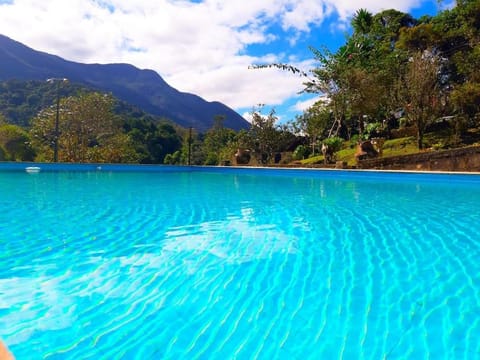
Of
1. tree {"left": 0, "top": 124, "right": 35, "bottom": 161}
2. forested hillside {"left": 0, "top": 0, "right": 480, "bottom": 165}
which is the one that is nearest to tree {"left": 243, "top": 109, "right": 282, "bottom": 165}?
forested hillside {"left": 0, "top": 0, "right": 480, "bottom": 165}

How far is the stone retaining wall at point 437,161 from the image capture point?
1472cm

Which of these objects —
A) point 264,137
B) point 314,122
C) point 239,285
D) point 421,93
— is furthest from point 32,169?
point 421,93

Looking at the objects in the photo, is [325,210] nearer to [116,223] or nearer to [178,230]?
[178,230]

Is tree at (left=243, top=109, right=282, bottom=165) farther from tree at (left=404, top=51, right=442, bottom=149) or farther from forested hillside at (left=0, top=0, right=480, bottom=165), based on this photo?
tree at (left=404, top=51, right=442, bottom=149)

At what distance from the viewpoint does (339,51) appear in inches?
955

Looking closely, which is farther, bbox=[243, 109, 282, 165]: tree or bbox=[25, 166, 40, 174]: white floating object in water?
bbox=[243, 109, 282, 165]: tree

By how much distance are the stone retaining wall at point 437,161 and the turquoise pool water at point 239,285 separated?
368 inches

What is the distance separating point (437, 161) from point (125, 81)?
470 feet

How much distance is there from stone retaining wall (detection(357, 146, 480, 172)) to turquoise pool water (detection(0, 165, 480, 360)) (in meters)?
9.34

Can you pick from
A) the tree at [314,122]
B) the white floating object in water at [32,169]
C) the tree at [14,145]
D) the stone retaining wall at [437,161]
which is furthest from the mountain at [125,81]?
the stone retaining wall at [437,161]

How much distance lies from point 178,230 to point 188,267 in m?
1.86

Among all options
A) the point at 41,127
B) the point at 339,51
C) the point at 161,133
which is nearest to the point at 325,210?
the point at 339,51

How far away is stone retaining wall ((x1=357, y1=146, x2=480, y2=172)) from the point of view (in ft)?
48.3

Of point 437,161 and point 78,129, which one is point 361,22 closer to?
point 437,161
